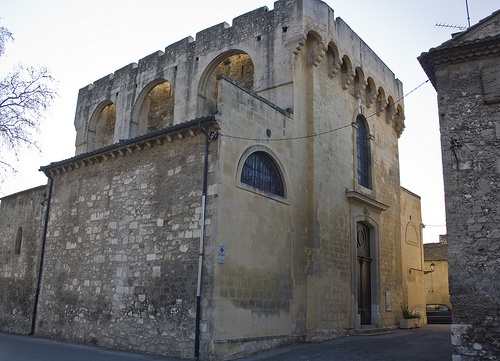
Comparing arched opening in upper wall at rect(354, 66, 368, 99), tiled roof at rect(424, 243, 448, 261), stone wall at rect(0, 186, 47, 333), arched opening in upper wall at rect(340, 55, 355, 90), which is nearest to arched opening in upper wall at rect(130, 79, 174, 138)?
stone wall at rect(0, 186, 47, 333)

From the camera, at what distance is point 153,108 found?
18141mm

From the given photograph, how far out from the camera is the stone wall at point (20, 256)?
15477 millimetres

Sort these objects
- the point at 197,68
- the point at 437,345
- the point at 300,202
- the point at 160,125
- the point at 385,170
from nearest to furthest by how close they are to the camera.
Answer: the point at 437,345
the point at 300,202
the point at 197,68
the point at 160,125
the point at 385,170

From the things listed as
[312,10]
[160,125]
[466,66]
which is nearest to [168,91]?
[160,125]

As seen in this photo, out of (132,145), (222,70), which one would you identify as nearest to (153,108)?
(222,70)

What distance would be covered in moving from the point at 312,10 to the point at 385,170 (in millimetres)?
7421

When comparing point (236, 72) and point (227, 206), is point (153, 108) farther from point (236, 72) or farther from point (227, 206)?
point (227, 206)

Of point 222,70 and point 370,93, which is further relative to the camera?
point 370,93

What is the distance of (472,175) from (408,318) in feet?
36.1

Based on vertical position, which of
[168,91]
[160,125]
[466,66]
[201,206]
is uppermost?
[168,91]

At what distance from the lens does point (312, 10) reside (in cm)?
1458

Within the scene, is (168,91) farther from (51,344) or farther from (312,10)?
(51,344)

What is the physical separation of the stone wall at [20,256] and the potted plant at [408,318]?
13.2 meters

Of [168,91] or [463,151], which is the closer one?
[463,151]
